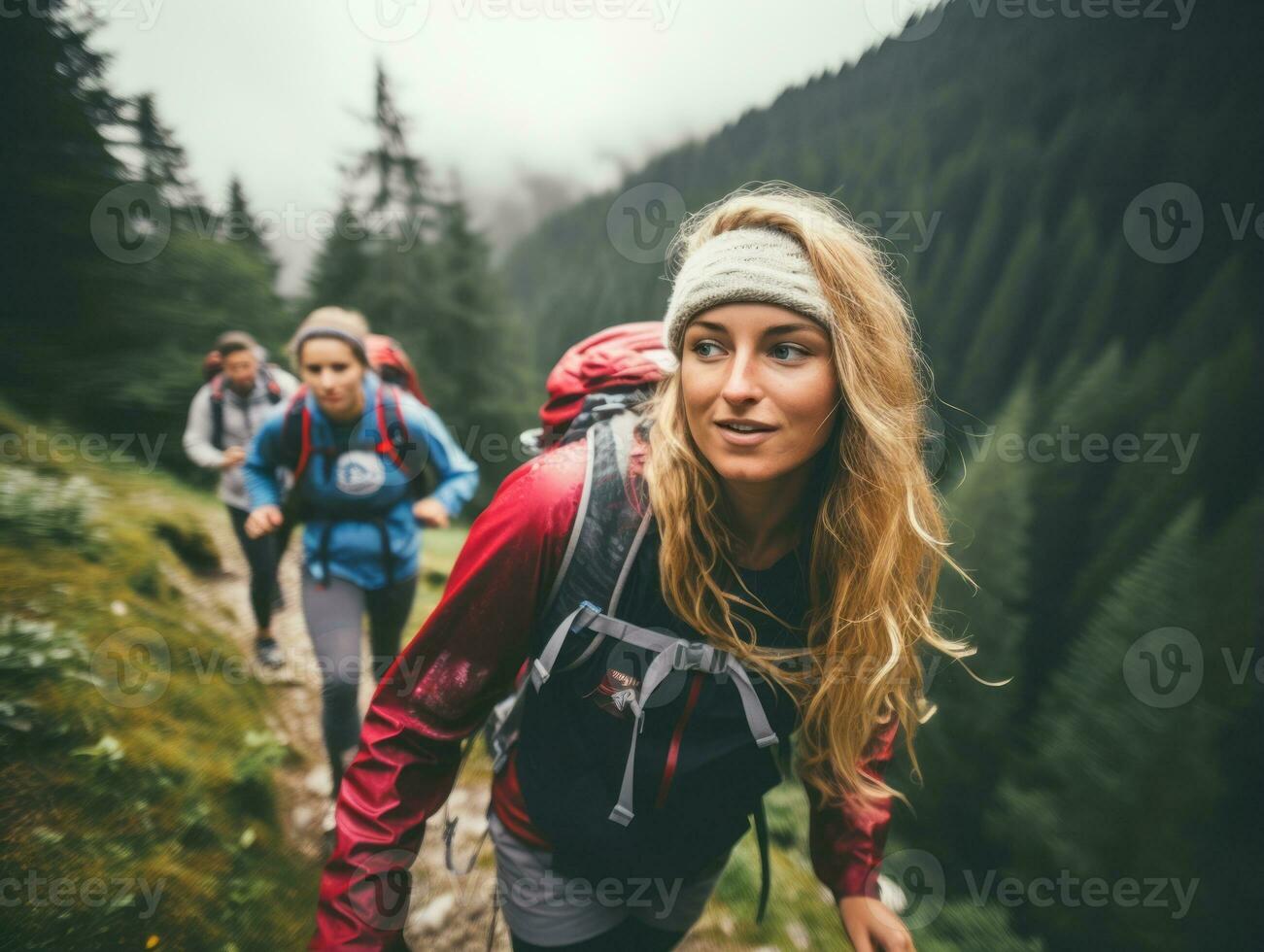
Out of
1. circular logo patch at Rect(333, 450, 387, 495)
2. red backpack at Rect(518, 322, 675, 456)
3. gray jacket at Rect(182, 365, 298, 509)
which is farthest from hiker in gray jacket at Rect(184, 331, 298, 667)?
red backpack at Rect(518, 322, 675, 456)

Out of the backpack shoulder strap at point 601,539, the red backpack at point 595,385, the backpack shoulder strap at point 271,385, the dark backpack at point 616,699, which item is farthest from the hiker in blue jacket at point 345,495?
the backpack shoulder strap at point 271,385

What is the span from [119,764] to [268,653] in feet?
7.47

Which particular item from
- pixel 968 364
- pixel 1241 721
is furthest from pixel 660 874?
pixel 968 364

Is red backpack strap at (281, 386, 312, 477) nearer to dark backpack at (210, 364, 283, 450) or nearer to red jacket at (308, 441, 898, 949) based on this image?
red jacket at (308, 441, 898, 949)

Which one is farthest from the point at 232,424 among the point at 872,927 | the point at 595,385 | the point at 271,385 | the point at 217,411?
the point at 872,927

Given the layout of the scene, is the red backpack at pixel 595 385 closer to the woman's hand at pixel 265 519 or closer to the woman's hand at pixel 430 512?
the woman's hand at pixel 430 512

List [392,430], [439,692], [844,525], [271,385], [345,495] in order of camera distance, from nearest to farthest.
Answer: [439,692] < [844,525] < [345,495] < [392,430] < [271,385]

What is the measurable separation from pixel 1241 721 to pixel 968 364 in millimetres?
25876

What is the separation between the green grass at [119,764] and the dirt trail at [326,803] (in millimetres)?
154

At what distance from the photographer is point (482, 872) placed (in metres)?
3.25

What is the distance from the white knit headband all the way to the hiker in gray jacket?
419 centimetres

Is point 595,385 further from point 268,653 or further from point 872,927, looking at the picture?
point 268,653

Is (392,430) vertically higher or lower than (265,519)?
higher

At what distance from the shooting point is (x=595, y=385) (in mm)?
1532
